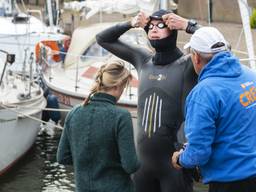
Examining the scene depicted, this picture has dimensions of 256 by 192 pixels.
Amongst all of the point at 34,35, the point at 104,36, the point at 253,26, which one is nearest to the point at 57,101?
the point at 34,35

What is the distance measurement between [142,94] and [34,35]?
1235 centimetres

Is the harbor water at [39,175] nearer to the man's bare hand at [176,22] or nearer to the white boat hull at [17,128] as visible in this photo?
the white boat hull at [17,128]

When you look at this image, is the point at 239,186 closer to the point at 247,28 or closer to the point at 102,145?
the point at 102,145

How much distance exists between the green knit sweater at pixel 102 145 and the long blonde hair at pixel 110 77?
47 mm

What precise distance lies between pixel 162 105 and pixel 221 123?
0.79 m

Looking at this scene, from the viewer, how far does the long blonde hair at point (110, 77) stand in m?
3.56

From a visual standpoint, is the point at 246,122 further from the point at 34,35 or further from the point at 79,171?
the point at 34,35

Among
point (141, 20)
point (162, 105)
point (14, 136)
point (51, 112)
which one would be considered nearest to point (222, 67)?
point (162, 105)

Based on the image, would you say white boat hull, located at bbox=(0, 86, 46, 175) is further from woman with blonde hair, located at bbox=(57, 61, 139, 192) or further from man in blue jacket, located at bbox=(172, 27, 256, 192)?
man in blue jacket, located at bbox=(172, 27, 256, 192)

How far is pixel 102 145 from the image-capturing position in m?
3.53

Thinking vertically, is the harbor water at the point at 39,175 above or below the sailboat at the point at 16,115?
below

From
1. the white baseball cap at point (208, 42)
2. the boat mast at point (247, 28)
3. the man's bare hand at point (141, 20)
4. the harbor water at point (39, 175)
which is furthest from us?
the harbor water at point (39, 175)

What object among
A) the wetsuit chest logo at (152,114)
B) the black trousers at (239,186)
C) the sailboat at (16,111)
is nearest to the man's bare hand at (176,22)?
the wetsuit chest logo at (152,114)

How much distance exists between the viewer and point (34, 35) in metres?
16.1
